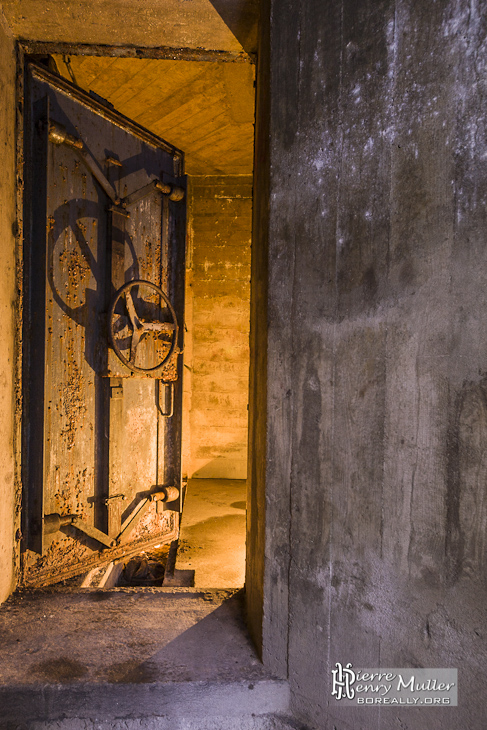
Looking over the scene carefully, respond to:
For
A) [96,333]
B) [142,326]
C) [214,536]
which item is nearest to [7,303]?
[96,333]

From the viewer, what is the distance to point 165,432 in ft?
12.4

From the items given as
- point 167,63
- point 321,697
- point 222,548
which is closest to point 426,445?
point 321,697

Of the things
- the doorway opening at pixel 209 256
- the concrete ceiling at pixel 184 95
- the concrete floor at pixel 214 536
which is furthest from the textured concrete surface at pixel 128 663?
the concrete ceiling at pixel 184 95

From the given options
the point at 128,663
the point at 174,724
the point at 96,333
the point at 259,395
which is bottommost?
the point at 174,724

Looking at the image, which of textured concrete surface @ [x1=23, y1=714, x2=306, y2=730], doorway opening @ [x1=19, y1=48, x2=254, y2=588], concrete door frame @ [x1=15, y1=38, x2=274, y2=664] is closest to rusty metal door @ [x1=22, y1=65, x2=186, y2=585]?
concrete door frame @ [x1=15, y1=38, x2=274, y2=664]

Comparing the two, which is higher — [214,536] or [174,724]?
[174,724]

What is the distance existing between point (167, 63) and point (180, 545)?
4.66 metres

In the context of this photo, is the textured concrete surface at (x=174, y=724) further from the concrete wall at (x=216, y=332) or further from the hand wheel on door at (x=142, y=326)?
the concrete wall at (x=216, y=332)

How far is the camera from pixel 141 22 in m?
1.96

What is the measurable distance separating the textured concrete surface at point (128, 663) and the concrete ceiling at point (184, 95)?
4.04 meters

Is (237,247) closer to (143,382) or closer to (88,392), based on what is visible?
(143,382)

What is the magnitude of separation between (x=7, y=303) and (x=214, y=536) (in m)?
3.00

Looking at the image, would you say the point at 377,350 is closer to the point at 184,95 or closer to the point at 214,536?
the point at 214,536

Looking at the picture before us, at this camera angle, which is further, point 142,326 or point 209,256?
point 209,256
